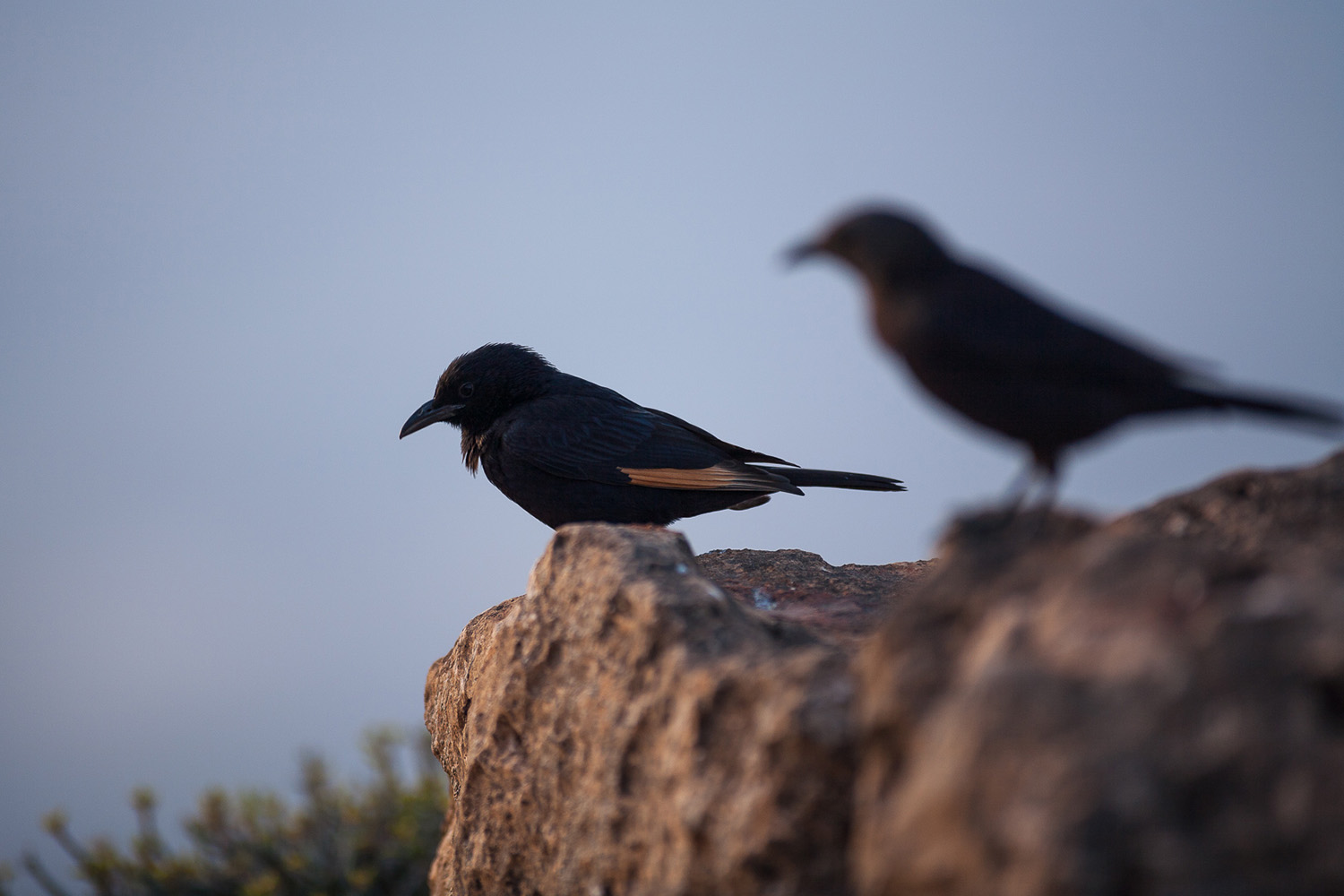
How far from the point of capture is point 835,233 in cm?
270

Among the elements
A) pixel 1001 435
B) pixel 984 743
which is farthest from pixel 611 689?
pixel 984 743

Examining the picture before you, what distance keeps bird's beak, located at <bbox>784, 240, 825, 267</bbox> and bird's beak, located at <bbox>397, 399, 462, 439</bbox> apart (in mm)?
3813

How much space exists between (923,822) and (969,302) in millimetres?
1376

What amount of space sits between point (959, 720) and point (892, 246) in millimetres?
1392

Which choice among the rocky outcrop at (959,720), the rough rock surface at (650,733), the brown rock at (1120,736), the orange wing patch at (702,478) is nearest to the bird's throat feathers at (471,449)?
the orange wing patch at (702,478)

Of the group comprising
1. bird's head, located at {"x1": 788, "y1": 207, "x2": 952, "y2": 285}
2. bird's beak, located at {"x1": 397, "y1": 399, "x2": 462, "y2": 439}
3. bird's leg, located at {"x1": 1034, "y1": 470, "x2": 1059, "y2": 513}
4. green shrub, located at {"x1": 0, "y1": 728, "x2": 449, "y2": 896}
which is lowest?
green shrub, located at {"x1": 0, "y1": 728, "x2": 449, "y2": 896}

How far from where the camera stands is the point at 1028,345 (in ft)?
8.04

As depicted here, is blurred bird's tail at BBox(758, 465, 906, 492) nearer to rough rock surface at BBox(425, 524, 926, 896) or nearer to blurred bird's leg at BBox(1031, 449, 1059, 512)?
rough rock surface at BBox(425, 524, 926, 896)

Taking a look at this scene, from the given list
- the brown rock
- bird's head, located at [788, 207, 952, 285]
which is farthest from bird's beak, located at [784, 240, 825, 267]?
the brown rock

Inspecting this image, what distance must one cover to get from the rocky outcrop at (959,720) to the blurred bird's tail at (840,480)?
210 centimetres

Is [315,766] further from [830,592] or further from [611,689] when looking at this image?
[611,689]

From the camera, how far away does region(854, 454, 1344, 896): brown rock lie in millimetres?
1479

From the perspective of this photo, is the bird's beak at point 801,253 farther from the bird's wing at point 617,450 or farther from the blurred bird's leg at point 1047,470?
the bird's wing at point 617,450

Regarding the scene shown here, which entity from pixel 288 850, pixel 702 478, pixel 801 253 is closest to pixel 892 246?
pixel 801 253
